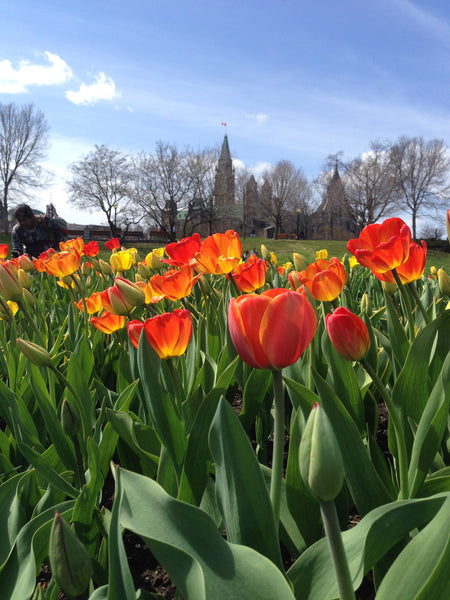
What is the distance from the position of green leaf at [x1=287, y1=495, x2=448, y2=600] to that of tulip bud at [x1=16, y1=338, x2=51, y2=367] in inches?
25.8

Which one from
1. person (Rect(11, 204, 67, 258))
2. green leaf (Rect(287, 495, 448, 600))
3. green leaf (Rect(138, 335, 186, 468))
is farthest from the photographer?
person (Rect(11, 204, 67, 258))

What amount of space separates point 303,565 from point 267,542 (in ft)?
0.18

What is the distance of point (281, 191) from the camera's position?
44.3 m

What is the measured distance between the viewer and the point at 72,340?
1882mm

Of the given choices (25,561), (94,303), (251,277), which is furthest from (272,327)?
(94,303)

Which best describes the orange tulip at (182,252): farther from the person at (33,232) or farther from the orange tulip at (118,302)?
the person at (33,232)

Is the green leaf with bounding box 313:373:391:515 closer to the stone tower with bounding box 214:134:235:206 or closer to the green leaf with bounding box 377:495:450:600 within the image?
the green leaf with bounding box 377:495:450:600

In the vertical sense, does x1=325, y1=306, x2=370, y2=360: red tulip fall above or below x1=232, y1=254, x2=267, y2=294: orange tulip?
below

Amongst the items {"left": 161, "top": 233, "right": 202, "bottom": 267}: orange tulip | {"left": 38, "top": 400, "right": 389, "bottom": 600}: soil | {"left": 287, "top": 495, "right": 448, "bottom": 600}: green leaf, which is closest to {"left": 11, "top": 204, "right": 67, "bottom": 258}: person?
{"left": 161, "top": 233, "right": 202, "bottom": 267}: orange tulip

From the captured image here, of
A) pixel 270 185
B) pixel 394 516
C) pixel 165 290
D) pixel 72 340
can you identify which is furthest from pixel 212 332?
pixel 270 185

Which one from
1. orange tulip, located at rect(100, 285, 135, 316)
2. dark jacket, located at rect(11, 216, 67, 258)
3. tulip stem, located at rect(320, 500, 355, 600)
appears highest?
dark jacket, located at rect(11, 216, 67, 258)

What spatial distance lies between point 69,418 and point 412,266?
3.08 feet

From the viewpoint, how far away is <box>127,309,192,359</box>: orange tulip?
3.07 ft

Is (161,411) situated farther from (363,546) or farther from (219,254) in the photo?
(219,254)
